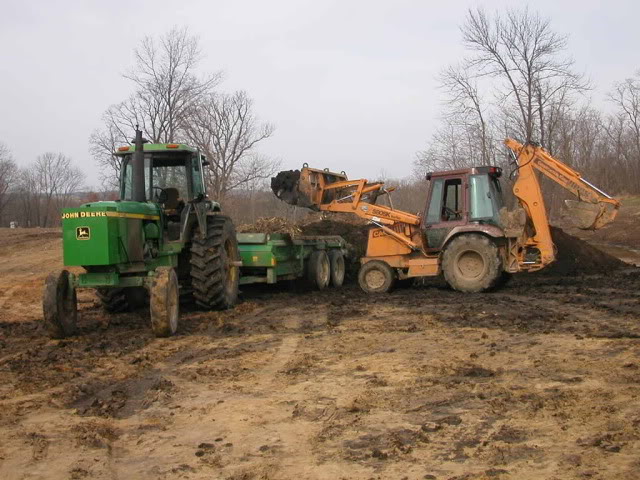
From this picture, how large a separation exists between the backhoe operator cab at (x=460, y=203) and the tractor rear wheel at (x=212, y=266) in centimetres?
451

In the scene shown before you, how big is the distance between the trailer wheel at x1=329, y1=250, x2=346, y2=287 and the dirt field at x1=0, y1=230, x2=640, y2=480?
211 inches

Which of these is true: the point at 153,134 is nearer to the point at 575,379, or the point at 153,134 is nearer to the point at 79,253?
the point at 79,253

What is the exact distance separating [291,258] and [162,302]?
219 inches

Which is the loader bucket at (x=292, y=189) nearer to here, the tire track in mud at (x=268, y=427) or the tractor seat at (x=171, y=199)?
the tractor seat at (x=171, y=199)

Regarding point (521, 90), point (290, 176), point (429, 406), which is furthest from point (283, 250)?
point (521, 90)

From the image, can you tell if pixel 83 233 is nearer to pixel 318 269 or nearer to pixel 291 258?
pixel 291 258

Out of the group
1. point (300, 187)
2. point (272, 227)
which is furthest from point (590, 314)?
point (272, 227)

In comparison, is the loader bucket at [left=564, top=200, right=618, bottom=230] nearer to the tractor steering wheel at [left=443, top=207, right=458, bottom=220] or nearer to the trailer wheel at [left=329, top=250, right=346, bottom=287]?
the tractor steering wheel at [left=443, top=207, right=458, bottom=220]

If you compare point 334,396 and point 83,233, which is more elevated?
point 83,233

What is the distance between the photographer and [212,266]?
423 inches

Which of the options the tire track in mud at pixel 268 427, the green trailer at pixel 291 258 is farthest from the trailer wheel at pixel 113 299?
the tire track in mud at pixel 268 427

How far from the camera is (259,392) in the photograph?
251 inches

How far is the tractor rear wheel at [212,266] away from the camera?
1073 centimetres

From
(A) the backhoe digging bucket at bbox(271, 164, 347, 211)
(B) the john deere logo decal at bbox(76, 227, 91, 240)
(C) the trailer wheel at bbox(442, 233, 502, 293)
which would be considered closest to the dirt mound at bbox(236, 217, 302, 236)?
(A) the backhoe digging bucket at bbox(271, 164, 347, 211)
